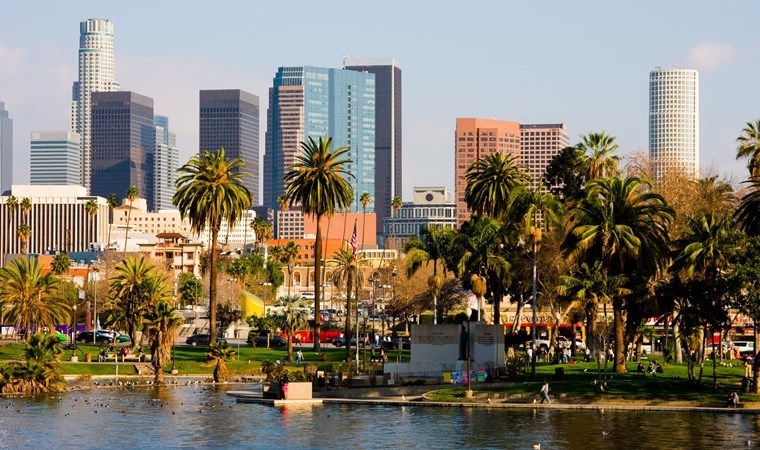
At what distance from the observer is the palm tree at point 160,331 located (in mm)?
114312

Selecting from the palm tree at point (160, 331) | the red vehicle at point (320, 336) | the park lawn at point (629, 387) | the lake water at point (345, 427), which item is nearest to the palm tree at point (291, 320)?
the palm tree at point (160, 331)

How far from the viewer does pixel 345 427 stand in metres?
79.2

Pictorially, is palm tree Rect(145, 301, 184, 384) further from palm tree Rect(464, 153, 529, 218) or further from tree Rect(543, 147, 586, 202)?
tree Rect(543, 147, 586, 202)

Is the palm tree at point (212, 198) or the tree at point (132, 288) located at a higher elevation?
the palm tree at point (212, 198)

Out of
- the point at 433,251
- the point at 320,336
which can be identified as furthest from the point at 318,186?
the point at 320,336

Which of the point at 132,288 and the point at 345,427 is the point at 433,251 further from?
the point at 345,427

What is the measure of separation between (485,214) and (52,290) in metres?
47.4

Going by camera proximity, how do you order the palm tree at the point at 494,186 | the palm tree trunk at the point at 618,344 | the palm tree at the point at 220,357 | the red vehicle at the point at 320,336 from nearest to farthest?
the palm tree trunk at the point at 618,344 < the palm tree at the point at 220,357 < the palm tree at the point at 494,186 < the red vehicle at the point at 320,336

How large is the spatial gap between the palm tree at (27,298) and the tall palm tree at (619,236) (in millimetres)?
55835

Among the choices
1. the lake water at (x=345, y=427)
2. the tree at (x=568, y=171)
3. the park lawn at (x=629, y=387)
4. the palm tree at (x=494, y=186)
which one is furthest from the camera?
the tree at (x=568, y=171)

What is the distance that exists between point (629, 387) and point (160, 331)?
43.9 meters

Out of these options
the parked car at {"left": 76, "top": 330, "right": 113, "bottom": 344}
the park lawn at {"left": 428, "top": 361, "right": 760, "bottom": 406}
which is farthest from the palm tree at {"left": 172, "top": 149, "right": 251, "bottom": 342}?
the park lawn at {"left": 428, "top": 361, "right": 760, "bottom": 406}

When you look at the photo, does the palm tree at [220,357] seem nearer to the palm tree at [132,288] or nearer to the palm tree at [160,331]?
the palm tree at [160,331]

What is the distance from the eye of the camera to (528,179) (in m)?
144
